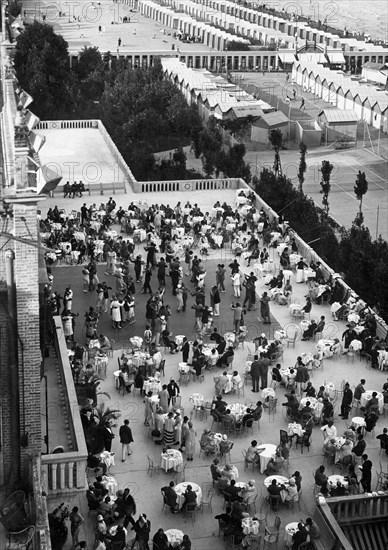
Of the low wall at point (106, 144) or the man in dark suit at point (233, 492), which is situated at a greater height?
the low wall at point (106, 144)

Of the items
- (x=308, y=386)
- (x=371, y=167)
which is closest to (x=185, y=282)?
(x=308, y=386)

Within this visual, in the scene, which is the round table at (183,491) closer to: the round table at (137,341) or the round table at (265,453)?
the round table at (265,453)

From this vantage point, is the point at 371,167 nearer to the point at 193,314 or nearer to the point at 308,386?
the point at 193,314

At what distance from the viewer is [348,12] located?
170 meters

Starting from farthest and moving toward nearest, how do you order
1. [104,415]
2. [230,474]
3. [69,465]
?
[104,415] < [230,474] < [69,465]

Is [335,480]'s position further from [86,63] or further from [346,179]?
[86,63]

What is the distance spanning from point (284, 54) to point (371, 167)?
40863mm

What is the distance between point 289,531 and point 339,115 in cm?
5038

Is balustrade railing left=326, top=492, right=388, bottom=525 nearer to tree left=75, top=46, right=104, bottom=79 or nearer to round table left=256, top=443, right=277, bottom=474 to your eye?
round table left=256, top=443, right=277, bottom=474

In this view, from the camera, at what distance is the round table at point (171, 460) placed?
80.5 ft

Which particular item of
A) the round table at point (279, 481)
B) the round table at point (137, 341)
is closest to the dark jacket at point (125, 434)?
the round table at point (279, 481)

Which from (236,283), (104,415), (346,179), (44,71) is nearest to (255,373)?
(104,415)

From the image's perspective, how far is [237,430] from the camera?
87.7 ft

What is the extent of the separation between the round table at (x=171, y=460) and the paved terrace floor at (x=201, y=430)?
0.82 feet
